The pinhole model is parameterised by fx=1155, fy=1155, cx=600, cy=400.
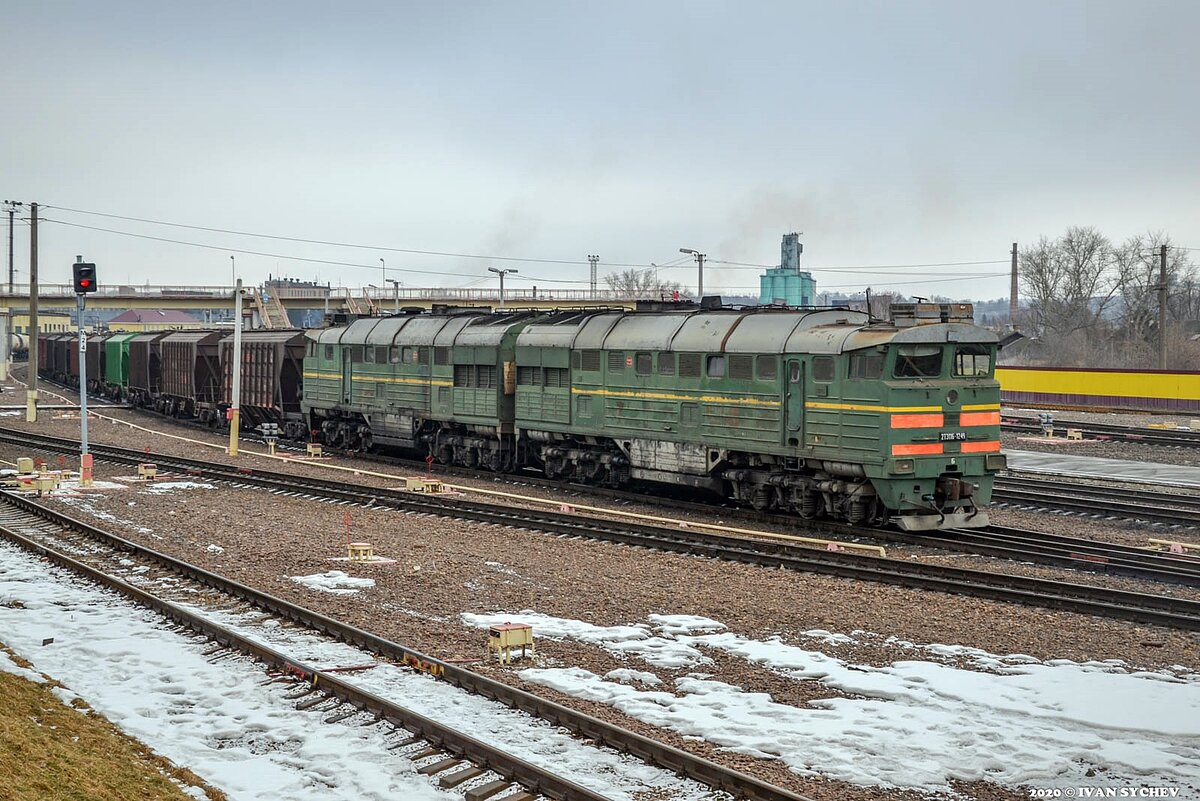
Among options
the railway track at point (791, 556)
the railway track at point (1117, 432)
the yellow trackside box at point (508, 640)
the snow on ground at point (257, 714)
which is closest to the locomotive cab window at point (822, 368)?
the railway track at point (791, 556)

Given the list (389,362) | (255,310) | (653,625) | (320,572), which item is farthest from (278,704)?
(255,310)

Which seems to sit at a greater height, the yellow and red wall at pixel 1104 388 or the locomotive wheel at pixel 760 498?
the yellow and red wall at pixel 1104 388

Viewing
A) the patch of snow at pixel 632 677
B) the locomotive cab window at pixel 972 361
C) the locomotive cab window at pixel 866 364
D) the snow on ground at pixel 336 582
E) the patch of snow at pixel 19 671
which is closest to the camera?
the patch of snow at pixel 19 671

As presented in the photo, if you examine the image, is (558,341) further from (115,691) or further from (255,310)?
(255,310)

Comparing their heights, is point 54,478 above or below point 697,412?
below

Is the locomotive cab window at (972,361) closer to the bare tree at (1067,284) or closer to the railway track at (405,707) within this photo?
the railway track at (405,707)

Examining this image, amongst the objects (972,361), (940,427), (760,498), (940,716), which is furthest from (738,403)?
(940,716)

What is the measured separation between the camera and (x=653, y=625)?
45.3 feet

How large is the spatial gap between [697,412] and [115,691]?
1406 cm

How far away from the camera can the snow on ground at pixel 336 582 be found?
627 inches

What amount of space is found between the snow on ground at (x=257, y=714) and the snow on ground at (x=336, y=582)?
181 cm

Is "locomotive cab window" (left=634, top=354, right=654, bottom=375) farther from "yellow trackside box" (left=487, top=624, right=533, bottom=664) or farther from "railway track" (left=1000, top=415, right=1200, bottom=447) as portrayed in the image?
"railway track" (left=1000, top=415, right=1200, bottom=447)

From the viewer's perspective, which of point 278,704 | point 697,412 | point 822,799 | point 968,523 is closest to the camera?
point 822,799

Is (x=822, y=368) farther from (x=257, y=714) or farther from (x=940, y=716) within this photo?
(x=257, y=714)
